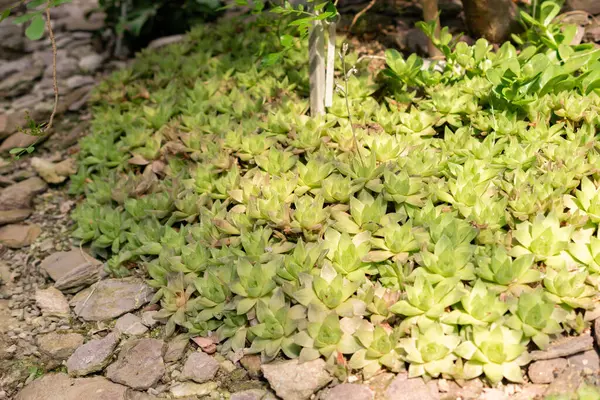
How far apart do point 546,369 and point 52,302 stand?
2.11 metres

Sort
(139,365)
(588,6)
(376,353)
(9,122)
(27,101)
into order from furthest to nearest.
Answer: (27,101)
(9,122)
(588,6)
(139,365)
(376,353)

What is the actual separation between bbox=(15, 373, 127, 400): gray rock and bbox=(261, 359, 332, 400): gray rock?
0.58 metres

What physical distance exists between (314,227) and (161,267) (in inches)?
27.4

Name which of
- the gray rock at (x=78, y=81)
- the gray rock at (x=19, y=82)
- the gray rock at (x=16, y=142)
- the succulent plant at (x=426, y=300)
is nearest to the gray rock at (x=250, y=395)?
the succulent plant at (x=426, y=300)

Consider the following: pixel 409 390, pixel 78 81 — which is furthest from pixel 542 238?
pixel 78 81

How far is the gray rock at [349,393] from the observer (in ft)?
6.88

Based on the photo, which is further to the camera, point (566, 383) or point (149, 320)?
point (149, 320)

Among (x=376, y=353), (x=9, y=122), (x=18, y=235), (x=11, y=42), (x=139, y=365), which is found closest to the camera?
(x=376, y=353)

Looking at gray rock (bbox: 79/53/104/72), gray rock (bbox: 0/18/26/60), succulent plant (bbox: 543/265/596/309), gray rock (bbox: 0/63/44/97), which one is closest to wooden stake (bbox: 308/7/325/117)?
succulent plant (bbox: 543/265/596/309)

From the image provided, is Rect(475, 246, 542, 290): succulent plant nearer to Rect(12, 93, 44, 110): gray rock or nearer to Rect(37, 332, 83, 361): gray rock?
Rect(37, 332, 83, 361): gray rock

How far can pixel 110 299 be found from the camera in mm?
2781

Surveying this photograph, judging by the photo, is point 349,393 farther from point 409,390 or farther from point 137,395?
point 137,395

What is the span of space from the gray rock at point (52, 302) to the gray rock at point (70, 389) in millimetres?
438

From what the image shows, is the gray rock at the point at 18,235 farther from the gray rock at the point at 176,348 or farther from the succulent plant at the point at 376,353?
the succulent plant at the point at 376,353
